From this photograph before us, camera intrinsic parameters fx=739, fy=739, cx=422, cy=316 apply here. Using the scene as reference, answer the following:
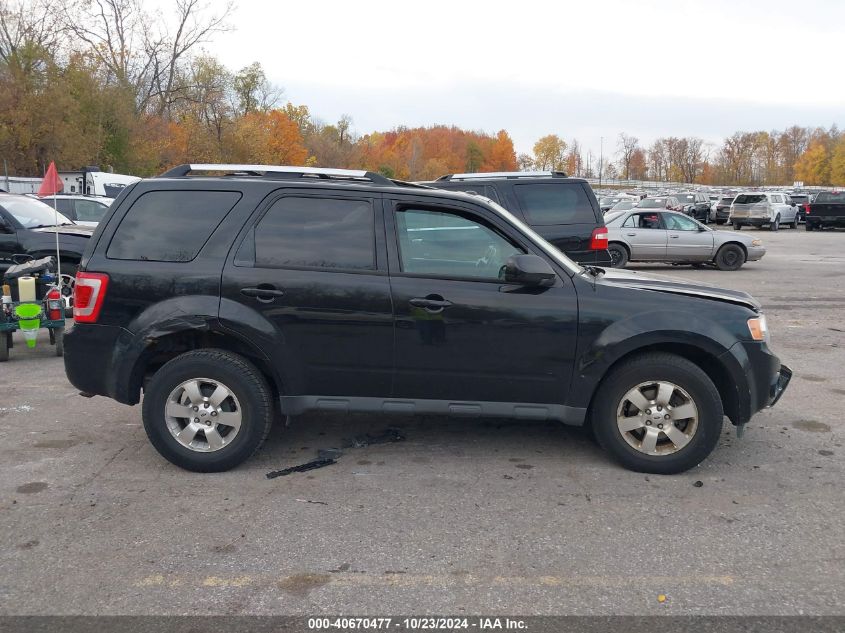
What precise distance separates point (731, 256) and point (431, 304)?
15.8 m

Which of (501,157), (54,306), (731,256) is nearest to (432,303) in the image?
(54,306)

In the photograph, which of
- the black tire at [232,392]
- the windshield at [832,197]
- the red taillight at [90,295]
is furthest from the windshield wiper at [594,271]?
the windshield at [832,197]

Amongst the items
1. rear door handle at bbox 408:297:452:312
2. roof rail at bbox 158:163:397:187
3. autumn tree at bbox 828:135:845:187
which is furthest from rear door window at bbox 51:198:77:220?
autumn tree at bbox 828:135:845:187

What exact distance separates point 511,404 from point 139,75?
191 ft

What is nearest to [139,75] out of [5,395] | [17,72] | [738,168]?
[17,72]

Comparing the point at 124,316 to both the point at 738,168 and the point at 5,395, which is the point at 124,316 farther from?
the point at 738,168

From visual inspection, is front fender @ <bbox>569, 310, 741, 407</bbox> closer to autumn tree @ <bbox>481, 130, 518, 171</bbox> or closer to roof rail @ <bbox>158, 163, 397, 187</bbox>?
roof rail @ <bbox>158, 163, 397, 187</bbox>

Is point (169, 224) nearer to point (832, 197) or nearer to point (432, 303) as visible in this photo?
point (432, 303)

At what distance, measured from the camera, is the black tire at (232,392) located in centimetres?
470

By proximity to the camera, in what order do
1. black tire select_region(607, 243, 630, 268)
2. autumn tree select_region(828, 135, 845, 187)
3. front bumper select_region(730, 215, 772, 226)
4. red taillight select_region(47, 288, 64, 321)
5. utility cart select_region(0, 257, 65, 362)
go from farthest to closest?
1. autumn tree select_region(828, 135, 845, 187)
2. front bumper select_region(730, 215, 772, 226)
3. black tire select_region(607, 243, 630, 268)
4. red taillight select_region(47, 288, 64, 321)
5. utility cart select_region(0, 257, 65, 362)

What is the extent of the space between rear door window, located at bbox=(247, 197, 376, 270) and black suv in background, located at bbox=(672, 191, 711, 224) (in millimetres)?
40596

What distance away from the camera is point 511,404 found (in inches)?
189

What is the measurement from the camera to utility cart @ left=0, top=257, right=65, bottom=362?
26.1 ft

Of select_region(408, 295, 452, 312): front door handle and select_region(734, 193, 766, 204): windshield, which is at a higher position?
select_region(734, 193, 766, 204): windshield
